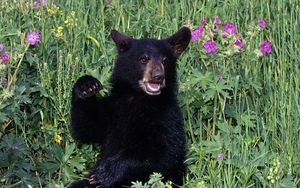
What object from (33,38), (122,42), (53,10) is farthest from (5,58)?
(53,10)

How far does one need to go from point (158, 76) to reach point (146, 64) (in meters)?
0.23

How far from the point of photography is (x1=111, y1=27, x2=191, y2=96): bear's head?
5543 mm

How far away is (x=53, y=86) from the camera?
6.39 metres

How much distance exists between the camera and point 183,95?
631cm

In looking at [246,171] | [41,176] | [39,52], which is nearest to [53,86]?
[39,52]

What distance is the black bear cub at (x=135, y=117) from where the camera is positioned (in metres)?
5.38

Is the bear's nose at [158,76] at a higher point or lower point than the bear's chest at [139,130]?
higher

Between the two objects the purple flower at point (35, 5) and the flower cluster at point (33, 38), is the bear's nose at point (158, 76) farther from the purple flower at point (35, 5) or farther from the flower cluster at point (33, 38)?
the purple flower at point (35, 5)

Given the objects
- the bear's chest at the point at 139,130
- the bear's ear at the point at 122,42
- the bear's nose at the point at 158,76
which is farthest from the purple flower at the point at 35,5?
the bear's nose at the point at 158,76

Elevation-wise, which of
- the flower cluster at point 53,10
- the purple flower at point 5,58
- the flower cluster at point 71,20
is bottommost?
the purple flower at point 5,58

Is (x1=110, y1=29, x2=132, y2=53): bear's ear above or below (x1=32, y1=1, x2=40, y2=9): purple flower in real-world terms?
below

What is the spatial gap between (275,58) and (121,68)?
5.79 feet

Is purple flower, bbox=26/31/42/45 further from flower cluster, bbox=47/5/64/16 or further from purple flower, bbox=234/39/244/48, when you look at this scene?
purple flower, bbox=234/39/244/48

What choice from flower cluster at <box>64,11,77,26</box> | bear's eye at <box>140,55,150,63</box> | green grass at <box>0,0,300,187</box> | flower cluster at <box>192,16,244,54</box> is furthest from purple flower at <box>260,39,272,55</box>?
flower cluster at <box>64,11,77,26</box>
